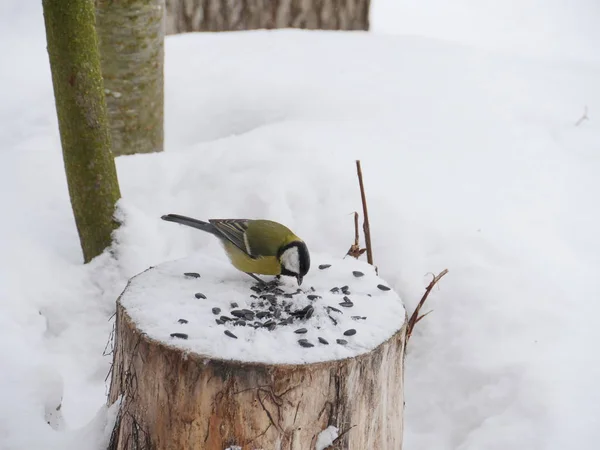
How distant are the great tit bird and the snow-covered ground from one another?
61 centimetres

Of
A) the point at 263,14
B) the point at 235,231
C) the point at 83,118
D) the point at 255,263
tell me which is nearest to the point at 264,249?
the point at 255,263

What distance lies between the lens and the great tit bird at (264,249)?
103 inches

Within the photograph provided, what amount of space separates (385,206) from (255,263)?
1.30m

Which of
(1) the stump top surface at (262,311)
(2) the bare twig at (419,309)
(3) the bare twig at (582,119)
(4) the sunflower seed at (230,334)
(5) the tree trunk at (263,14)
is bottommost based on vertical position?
(2) the bare twig at (419,309)

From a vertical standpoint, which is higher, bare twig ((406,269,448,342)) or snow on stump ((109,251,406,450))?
A: snow on stump ((109,251,406,450))

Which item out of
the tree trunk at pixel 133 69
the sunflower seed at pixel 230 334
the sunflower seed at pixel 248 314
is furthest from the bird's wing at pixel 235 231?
the tree trunk at pixel 133 69

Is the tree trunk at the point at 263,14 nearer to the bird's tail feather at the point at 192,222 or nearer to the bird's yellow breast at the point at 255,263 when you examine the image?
the bird's tail feather at the point at 192,222

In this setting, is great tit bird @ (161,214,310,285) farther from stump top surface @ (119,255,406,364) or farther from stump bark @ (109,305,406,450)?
stump bark @ (109,305,406,450)

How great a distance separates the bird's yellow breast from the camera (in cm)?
268

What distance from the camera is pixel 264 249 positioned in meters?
2.69

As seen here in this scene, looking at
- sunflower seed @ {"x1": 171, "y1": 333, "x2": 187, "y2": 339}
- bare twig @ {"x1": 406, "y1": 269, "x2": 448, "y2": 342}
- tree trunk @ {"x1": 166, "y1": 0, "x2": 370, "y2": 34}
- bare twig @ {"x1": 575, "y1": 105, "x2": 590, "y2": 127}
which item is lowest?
bare twig @ {"x1": 406, "y1": 269, "x2": 448, "y2": 342}

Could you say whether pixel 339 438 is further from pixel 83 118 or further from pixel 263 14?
pixel 263 14

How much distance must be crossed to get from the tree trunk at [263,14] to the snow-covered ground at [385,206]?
3.39ft

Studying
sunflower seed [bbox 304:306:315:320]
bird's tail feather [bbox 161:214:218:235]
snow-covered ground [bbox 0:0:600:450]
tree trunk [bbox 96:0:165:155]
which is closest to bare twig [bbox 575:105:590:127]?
snow-covered ground [bbox 0:0:600:450]
